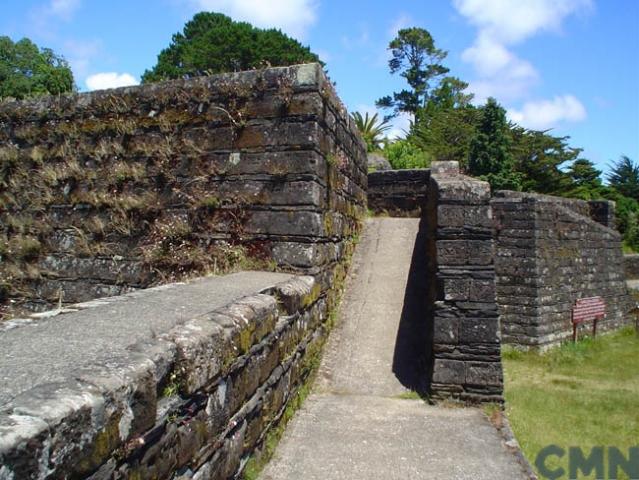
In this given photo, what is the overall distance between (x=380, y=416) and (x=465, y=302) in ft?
4.47

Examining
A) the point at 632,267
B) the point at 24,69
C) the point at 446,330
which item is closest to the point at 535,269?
the point at 446,330

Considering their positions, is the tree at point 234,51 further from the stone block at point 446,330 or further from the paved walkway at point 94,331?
the paved walkway at point 94,331

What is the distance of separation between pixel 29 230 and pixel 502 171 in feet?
77.8

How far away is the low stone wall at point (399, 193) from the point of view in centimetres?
977

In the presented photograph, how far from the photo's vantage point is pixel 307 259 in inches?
199

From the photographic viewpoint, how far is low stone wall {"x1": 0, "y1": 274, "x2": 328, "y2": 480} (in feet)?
4.43

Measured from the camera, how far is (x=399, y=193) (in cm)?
984

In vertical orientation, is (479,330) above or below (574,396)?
above

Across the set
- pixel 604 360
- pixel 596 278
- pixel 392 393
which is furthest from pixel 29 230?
pixel 596 278

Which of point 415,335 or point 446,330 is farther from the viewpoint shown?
point 415,335

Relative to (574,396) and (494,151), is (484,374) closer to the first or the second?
(574,396)

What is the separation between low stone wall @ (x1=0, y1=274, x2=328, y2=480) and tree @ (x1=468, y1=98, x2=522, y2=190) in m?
23.9

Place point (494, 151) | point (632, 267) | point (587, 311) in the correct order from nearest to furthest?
point (587, 311) < point (632, 267) < point (494, 151)

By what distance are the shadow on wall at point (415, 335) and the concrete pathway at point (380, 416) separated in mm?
12
